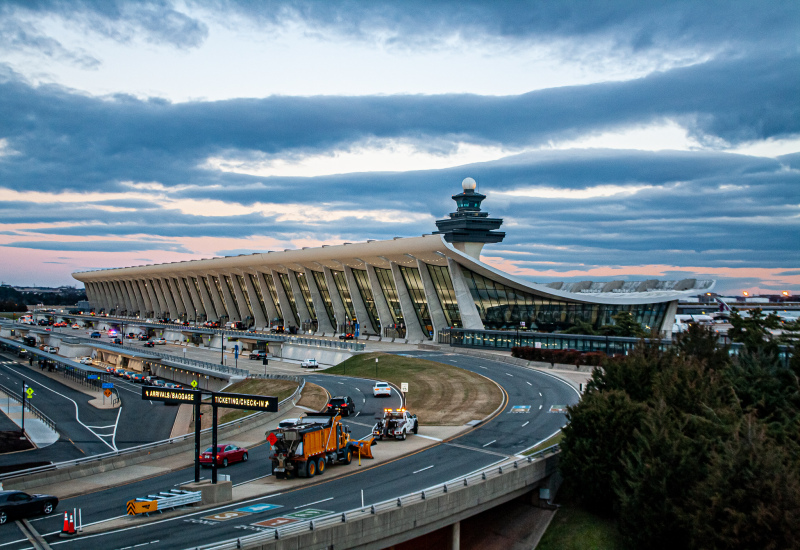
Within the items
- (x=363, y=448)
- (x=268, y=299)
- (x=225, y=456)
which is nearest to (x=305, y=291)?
(x=268, y=299)

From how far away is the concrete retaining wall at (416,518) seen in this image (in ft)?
66.2

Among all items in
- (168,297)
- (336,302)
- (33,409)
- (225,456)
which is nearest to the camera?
(225,456)

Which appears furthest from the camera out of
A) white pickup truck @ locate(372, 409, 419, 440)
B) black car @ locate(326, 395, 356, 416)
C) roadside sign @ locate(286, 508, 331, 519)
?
black car @ locate(326, 395, 356, 416)

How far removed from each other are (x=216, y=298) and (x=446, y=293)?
246 ft

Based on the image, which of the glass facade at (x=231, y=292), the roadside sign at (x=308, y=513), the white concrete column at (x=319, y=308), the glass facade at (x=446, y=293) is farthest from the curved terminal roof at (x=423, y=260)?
the roadside sign at (x=308, y=513)

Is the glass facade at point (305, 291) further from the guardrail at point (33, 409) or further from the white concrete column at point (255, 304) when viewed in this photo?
the guardrail at point (33, 409)

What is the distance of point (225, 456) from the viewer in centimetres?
3159

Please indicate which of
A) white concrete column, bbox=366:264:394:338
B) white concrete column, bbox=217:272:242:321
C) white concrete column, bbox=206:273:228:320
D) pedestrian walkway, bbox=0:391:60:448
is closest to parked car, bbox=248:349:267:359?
white concrete column, bbox=366:264:394:338

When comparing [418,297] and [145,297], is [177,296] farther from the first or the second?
[418,297]

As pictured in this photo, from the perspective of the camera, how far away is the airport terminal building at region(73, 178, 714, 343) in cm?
8125

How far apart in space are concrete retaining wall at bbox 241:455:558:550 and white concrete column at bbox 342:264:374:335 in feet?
238

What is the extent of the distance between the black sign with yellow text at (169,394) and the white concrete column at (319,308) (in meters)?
81.2

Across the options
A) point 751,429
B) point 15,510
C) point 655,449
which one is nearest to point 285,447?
point 15,510

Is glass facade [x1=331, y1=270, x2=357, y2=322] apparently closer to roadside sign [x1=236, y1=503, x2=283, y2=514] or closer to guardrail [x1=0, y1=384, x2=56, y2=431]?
guardrail [x1=0, y1=384, x2=56, y2=431]
